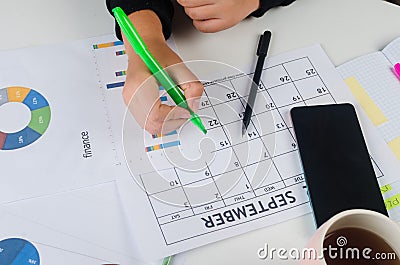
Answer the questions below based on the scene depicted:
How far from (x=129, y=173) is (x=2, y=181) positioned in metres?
0.13

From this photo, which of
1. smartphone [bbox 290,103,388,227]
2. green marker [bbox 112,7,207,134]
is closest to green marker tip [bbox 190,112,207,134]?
green marker [bbox 112,7,207,134]

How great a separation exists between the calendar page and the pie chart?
95 mm

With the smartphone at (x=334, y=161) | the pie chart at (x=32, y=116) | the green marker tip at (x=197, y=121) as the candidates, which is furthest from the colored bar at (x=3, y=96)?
the smartphone at (x=334, y=161)

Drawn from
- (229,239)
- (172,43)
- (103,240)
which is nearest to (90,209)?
(103,240)

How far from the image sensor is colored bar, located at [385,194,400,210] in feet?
1.87

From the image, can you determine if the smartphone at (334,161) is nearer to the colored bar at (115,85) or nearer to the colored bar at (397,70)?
the colored bar at (397,70)

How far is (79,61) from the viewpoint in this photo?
680 millimetres

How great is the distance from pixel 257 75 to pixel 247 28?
0.09 meters

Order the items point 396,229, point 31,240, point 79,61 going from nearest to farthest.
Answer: point 396,229, point 31,240, point 79,61

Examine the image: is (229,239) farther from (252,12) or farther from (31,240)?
(252,12)

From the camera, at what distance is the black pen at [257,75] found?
630mm

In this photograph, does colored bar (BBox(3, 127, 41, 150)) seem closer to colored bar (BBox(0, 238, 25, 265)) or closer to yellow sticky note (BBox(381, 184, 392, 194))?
colored bar (BBox(0, 238, 25, 265))

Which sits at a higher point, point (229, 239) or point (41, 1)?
point (41, 1)

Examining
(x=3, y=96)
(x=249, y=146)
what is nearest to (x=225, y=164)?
(x=249, y=146)
